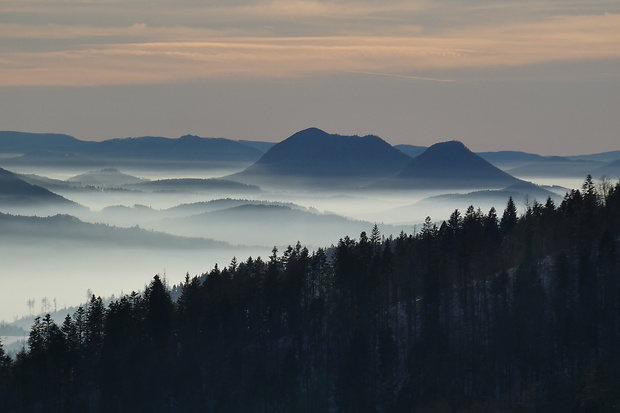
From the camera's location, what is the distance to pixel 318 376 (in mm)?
99812

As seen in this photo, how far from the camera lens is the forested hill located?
94.6 m

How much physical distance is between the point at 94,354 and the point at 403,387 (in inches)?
1201

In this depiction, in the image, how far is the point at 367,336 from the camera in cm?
10288

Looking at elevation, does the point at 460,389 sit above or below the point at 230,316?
below

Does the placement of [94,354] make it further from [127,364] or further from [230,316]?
[230,316]

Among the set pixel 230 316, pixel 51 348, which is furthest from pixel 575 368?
pixel 51 348

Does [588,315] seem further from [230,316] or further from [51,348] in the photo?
[51,348]

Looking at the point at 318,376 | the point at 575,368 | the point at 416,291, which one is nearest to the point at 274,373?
the point at 318,376

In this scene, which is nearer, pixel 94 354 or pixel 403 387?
pixel 403 387

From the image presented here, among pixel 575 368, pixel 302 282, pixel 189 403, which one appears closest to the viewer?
pixel 575 368

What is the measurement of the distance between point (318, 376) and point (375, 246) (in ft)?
58.5

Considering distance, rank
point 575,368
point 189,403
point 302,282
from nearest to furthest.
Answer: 1. point 575,368
2. point 189,403
3. point 302,282

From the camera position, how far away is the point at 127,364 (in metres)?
99.8

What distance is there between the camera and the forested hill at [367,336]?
3723 inches
